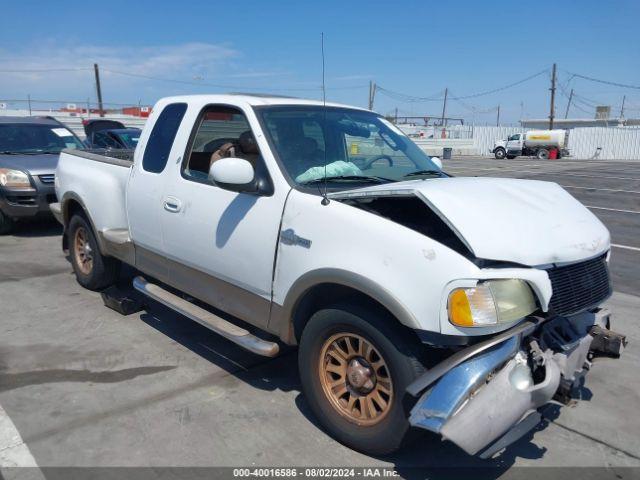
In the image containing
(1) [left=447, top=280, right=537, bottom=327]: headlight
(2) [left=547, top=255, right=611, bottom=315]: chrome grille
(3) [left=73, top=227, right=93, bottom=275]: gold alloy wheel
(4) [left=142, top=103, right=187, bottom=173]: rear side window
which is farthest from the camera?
(3) [left=73, top=227, right=93, bottom=275]: gold alloy wheel

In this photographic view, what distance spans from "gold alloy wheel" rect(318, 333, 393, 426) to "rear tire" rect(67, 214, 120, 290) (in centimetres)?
344

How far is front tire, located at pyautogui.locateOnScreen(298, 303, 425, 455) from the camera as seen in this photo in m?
2.91

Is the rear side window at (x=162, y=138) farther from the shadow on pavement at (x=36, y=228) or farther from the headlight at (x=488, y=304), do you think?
the shadow on pavement at (x=36, y=228)

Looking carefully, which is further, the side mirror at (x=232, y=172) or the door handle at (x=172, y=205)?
the door handle at (x=172, y=205)

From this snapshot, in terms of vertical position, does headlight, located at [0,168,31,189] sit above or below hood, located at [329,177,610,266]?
below

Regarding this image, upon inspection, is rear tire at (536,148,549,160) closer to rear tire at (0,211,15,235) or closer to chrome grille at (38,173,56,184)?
chrome grille at (38,173,56,184)

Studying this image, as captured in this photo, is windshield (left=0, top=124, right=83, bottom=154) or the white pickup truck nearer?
the white pickup truck

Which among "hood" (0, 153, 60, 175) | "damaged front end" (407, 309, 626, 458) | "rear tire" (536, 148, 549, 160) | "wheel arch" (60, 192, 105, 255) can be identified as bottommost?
"rear tire" (536, 148, 549, 160)

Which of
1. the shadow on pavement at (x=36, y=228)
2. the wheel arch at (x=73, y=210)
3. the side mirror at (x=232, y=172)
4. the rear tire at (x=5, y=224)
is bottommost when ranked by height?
the shadow on pavement at (x=36, y=228)

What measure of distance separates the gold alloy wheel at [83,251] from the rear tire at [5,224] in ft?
12.1

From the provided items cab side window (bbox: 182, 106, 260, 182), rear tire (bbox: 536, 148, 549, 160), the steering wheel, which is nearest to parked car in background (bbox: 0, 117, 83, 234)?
cab side window (bbox: 182, 106, 260, 182)

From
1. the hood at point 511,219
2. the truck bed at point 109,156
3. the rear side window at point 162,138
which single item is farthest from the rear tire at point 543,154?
the hood at point 511,219

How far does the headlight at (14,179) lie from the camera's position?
8.69 meters

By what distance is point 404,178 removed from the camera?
Result: 13.2ft
